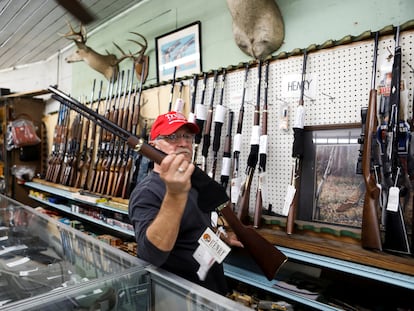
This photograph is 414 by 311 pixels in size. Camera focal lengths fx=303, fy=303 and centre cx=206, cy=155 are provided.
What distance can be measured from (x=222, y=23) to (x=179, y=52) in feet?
1.79

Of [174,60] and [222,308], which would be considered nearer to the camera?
[222,308]

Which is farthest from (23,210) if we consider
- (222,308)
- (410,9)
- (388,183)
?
(410,9)

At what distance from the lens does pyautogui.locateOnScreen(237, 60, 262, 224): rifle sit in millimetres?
1744

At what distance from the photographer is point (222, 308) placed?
632 mm

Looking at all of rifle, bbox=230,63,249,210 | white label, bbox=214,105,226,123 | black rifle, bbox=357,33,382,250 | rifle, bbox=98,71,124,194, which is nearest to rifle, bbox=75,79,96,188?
rifle, bbox=98,71,124,194

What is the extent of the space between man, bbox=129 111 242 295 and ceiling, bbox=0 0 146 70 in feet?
7.06

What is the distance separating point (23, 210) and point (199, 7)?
84.1 inches

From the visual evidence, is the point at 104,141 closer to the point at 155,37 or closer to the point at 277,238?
the point at 155,37

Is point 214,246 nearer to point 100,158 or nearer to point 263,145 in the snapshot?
point 263,145

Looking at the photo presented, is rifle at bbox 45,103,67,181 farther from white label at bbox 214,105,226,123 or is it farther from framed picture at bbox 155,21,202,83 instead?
white label at bbox 214,105,226,123

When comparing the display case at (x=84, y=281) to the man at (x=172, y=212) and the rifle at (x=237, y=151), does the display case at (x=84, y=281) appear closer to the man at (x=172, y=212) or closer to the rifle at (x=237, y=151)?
the man at (x=172, y=212)

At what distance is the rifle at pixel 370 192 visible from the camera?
1229 mm

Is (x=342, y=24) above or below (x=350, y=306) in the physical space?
above

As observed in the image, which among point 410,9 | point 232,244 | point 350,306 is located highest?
point 410,9
